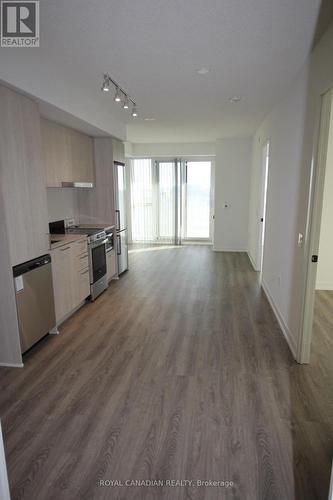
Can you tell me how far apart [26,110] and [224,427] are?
3040mm

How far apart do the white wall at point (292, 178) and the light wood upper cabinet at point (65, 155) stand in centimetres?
277

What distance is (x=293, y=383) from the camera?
2535 mm

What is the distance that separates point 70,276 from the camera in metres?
3.73

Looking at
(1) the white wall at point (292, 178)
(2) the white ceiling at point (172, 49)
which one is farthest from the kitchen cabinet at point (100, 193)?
(1) the white wall at point (292, 178)

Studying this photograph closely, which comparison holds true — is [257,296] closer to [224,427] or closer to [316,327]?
[316,327]

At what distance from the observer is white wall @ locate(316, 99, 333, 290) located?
14.2 feet

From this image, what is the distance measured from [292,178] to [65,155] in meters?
2.85

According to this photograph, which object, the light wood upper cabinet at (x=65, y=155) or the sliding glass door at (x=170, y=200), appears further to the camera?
the sliding glass door at (x=170, y=200)

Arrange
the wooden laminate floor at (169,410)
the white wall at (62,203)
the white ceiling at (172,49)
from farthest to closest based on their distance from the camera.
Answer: the white wall at (62,203), the white ceiling at (172,49), the wooden laminate floor at (169,410)

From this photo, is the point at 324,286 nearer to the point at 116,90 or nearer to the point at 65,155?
the point at 116,90

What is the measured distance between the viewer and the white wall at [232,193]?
7184 mm

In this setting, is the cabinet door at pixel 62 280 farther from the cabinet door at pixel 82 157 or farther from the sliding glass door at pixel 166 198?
the sliding glass door at pixel 166 198

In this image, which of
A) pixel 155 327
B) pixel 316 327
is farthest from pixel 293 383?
pixel 155 327

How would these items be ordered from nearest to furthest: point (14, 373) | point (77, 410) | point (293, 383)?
point (77, 410) → point (293, 383) → point (14, 373)
